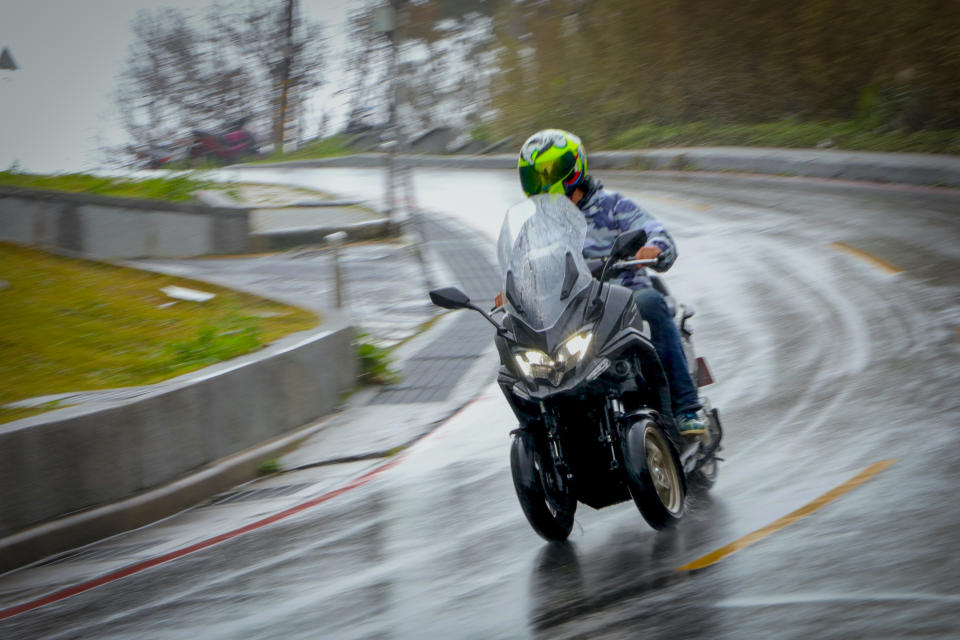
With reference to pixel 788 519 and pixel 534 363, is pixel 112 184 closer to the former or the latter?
pixel 534 363

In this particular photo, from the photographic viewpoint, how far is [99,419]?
26.4 feet

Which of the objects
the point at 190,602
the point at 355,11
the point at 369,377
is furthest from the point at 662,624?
the point at 355,11

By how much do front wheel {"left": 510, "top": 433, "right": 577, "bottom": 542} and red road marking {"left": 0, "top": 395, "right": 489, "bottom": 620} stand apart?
2.47 meters

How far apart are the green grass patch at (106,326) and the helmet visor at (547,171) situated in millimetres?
4190

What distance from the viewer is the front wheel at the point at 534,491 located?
584 centimetres

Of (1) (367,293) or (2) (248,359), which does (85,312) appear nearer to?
(2) (248,359)

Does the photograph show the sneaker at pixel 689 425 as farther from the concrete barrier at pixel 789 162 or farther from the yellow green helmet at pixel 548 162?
the concrete barrier at pixel 789 162

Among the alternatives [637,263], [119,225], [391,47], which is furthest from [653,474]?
[119,225]

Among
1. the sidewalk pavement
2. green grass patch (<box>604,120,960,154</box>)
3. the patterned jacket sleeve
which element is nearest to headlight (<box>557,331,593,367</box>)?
the patterned jacket sleeve

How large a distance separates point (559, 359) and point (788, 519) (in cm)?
139

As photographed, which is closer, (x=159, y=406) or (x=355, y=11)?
(x=159, y=406)

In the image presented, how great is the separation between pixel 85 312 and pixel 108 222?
363 inches

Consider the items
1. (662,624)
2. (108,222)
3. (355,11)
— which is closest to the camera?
(662,624)

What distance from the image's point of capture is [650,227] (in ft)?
21.0
